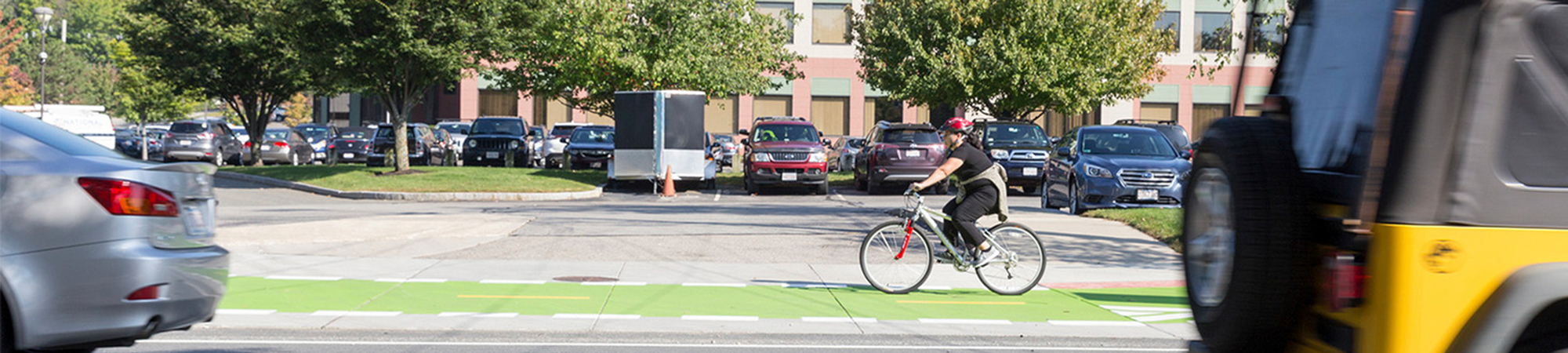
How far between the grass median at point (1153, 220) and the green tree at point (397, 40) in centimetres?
1503

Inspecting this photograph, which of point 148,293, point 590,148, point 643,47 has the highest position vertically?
→ point 643,47

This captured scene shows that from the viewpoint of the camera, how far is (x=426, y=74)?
29.5 m

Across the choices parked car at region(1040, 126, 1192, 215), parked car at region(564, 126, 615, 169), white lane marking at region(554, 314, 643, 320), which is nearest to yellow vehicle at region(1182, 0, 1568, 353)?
white lane marking at region(554, 314, 643, 320)

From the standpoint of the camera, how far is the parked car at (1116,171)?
1877 centimetres

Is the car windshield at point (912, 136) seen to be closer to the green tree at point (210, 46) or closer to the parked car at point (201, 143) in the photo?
the green tree at point (210, 46)

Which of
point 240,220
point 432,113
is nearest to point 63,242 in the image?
point 240,220

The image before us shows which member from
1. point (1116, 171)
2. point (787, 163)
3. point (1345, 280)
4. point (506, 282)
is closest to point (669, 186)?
point (787, 163)

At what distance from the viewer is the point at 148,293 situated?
5.30 m

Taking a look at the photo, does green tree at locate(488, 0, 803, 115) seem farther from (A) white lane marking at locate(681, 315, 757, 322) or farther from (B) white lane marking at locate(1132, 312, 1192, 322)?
(B) white lane marking at locate(1132, 312, 1192, 322)

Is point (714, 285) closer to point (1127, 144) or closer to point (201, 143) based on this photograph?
point (1127, 144)

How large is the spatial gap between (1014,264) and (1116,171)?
8.82 meters

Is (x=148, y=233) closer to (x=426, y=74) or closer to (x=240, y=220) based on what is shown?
(x=240, y=220)

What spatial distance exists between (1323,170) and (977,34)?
35.2 meters

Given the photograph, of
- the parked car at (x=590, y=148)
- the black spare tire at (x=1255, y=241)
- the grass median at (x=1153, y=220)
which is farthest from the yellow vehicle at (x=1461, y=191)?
the parked car at (x=590, y=148)
